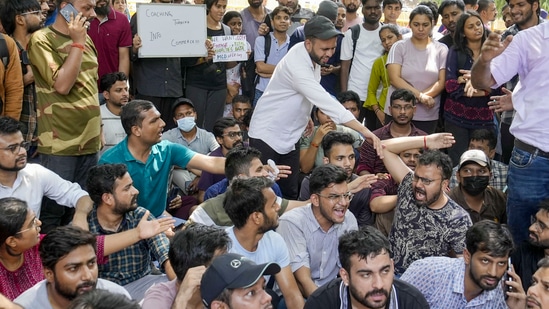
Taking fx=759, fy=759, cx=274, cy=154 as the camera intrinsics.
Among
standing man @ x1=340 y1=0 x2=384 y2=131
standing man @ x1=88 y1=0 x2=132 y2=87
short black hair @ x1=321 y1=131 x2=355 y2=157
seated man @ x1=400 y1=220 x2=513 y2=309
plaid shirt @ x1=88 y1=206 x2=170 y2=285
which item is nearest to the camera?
seated man @ x1=400 y1=220 x2=513 y2=309

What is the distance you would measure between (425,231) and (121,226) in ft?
6.21

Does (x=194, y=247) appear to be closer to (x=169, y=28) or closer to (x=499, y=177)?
(x=499, y=177)

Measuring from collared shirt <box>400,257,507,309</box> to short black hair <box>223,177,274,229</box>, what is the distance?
0.96m

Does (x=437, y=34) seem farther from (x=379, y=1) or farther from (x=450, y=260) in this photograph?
(x=450, y=260)

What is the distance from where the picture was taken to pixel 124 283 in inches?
180

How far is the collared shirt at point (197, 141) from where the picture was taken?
6.60 meters

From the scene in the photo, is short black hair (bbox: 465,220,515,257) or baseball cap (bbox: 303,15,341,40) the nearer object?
short black hair (bbox: 465,220,515,257)

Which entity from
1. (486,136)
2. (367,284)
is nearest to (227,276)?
(367,284)

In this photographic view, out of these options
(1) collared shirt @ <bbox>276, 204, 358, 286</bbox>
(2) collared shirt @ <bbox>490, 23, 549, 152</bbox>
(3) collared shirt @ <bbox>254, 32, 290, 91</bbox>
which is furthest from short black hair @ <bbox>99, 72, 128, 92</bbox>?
(2) collared shirt @ <bbox>490, 23, 549, 152</bbox>

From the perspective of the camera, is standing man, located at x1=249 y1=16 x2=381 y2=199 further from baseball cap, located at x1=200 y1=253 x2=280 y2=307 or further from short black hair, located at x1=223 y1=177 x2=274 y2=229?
baseball cap, located at x1=200 y1=253 x2=280 y2=307

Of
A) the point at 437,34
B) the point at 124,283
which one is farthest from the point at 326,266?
the point at 437,34

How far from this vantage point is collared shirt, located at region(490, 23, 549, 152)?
4109 millimetres

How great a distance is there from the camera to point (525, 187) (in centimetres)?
436

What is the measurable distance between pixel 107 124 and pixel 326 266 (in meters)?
2.56
